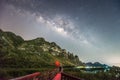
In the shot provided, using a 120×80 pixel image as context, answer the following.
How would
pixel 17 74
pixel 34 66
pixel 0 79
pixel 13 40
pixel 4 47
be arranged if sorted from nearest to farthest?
pixel 0 79 → pixel 17 74 → pixel 34 66 → pixel 4 47 → pixel 13 40

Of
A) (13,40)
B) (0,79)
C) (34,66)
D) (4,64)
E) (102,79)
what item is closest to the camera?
(0,79)

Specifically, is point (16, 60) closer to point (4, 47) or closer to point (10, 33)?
point (4, 47)

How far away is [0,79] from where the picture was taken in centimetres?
5788

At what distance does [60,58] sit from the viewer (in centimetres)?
18900

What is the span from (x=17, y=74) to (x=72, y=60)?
115m

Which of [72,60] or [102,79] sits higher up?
[72,60]

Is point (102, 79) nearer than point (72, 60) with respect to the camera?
Yes

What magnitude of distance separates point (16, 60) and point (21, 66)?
191 inches

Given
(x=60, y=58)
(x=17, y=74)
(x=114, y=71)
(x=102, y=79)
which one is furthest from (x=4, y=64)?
(x=60, y=58)

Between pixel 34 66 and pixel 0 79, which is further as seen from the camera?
pixel 34 66

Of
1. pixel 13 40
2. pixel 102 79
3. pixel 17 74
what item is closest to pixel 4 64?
pixel 17 74

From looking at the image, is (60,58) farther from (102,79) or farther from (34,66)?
(102,79)

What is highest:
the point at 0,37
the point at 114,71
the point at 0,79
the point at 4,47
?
the point at 0,37

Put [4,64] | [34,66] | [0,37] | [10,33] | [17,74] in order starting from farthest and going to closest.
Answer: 1. [10,33]
2. [0,37]
3. [34,66]
4. [4,64]
5. [17,74]
